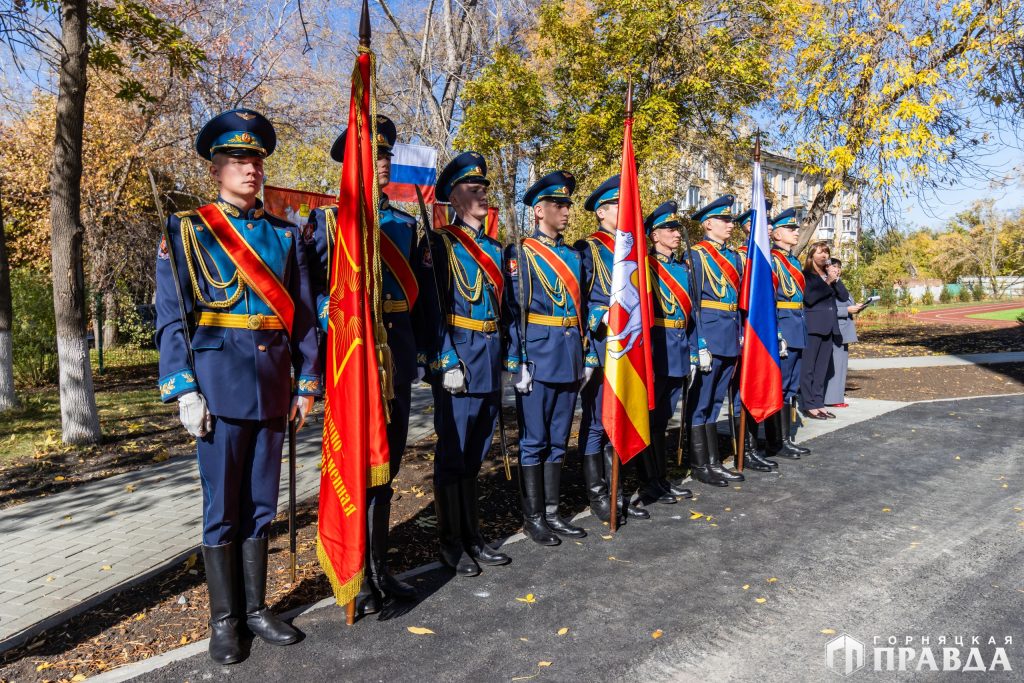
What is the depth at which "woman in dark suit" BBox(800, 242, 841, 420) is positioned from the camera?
8.55m

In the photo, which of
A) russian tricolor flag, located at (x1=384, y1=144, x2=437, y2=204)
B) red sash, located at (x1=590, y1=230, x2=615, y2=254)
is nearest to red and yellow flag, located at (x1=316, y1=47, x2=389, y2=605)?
red sash, located at (x1=590, y1=230, x2=615, y2=254)

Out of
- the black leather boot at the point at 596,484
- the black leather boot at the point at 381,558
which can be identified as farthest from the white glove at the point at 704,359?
the black leather boot at the point at 381,558

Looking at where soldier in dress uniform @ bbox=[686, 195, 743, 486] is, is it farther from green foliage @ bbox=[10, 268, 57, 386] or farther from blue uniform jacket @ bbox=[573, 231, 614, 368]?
green foliage @ bbox=[10, 268, 57, 386]

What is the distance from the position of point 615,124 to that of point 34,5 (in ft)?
25.1

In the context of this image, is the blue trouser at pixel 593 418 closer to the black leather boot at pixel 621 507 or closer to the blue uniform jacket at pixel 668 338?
the black leather boot at pixel 621 507

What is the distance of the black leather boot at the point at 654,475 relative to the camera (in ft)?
18.0

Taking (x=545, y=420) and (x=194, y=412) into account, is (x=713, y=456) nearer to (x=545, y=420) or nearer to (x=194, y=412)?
(x=545, y=420)

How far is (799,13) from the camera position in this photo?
11625mm

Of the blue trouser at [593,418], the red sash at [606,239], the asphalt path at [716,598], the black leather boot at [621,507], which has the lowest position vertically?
the asphalt path at [716,598]

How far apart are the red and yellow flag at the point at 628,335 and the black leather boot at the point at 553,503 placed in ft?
1.43

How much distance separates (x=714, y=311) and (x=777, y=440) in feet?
5.55

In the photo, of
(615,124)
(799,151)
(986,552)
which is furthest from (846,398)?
(986,552)

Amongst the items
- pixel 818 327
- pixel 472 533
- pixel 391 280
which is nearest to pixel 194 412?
pixel 391 280

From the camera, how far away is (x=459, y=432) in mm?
4242
